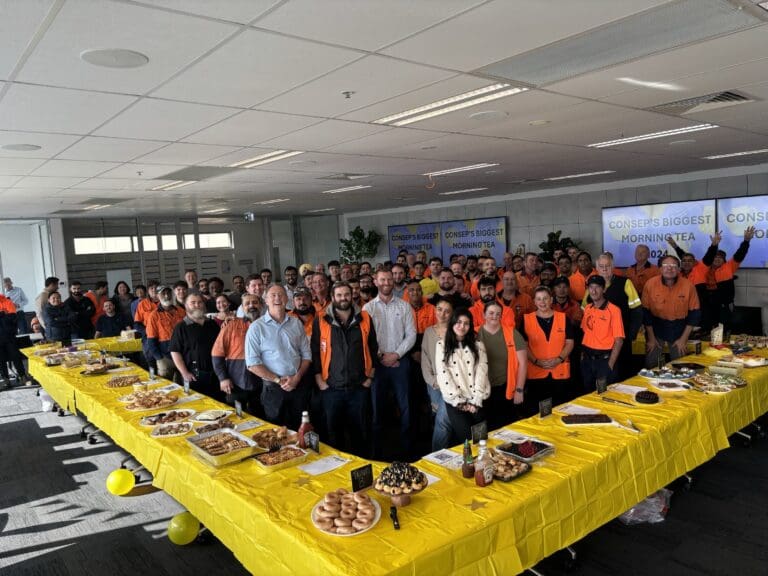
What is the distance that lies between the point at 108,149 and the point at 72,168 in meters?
1.25

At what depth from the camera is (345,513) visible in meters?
2.29

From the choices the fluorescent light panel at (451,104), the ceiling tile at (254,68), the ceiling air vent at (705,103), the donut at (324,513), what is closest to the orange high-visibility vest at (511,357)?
the fluorescent light panel at (451,104)

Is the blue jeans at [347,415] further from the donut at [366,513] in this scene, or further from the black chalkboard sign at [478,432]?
the donut at [366,513]

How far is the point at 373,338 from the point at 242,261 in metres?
12.7

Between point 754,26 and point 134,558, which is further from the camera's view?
point 134,558

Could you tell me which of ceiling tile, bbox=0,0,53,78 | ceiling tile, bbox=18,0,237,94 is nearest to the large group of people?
ceiling tile, bbox=18,0,237,94

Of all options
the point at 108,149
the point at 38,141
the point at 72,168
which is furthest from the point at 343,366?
the point at 72,168

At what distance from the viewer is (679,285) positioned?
5.44 m

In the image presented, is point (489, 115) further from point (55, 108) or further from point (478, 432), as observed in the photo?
point (55, 108)

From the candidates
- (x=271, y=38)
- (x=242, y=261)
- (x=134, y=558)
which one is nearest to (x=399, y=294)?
(x=134, y=558)

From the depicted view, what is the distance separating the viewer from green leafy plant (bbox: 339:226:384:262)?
1603cm

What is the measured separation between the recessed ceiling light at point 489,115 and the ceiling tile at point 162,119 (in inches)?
71.9

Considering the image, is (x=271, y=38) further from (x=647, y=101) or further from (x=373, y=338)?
(x=647, y=101)

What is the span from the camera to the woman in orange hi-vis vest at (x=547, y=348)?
4.47 metres
